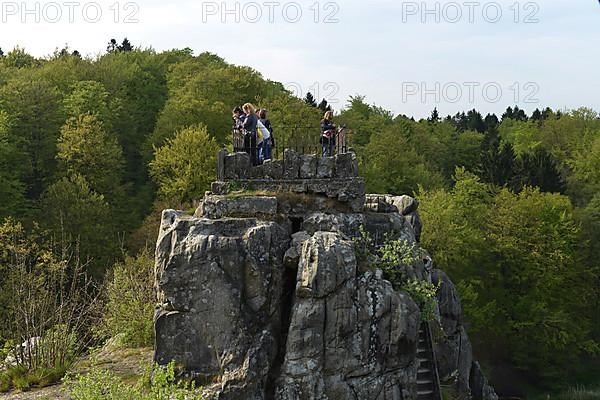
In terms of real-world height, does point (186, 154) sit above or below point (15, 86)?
below

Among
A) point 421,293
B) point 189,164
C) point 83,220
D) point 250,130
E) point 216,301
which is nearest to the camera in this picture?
point 216,301

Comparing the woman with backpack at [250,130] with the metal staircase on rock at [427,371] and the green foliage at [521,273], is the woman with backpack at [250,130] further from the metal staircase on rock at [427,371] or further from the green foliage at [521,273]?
the green foliage at [521,273]

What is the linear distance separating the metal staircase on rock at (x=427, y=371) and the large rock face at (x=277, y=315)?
11.7 feet

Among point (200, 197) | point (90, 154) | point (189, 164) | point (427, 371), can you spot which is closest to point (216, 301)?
point (427, 371)

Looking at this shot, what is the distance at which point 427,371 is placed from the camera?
2000 centimetres

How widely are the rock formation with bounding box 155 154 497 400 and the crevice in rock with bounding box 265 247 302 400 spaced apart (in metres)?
0.02

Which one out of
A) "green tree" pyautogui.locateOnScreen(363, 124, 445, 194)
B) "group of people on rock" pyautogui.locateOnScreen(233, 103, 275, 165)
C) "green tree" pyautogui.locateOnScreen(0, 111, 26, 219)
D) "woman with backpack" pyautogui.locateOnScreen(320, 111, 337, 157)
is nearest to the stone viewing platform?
"group of people on rock" pyautogui.locateOnScreen(233, 103, 275, 165)

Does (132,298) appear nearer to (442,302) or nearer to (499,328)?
(442,302)


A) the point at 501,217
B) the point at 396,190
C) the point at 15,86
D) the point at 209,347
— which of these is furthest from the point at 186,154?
the point at 209,347

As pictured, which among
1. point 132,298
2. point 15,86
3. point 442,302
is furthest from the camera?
point 15,86

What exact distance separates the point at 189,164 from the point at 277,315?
26974 mm

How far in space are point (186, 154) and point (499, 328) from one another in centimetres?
2094

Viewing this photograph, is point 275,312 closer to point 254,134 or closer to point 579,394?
point 254,134

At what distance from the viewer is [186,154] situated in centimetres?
4181
